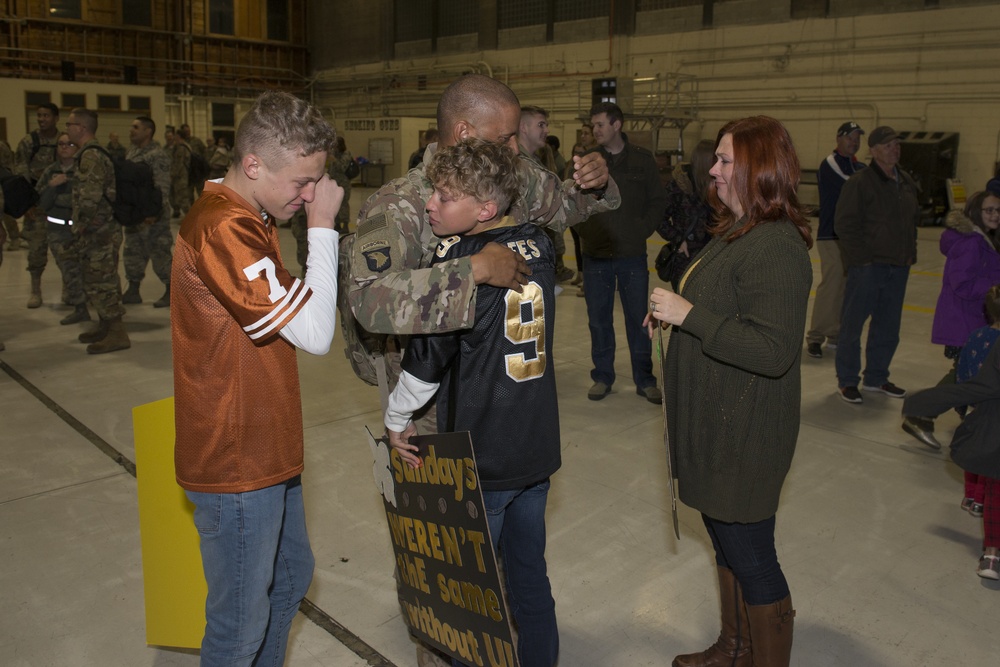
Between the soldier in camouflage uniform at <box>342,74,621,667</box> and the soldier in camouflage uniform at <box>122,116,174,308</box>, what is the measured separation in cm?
637

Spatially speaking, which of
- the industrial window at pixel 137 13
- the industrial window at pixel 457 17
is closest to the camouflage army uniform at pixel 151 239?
the industrial window at pixel 457 17

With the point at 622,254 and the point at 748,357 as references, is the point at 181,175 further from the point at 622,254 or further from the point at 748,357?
the point at 748,357

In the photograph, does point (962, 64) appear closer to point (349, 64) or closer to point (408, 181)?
point (408, 181)

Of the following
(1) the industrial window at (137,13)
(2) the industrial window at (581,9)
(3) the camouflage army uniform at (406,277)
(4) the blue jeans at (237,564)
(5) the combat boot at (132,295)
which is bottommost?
(5) the combat boot at (132,295)

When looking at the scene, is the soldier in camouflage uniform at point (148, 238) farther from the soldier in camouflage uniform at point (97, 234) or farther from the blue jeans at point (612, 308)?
the blue jeans at point (612, 308)

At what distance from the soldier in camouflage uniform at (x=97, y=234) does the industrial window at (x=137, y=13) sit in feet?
67.8

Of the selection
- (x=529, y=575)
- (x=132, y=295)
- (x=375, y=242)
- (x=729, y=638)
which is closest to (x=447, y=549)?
(x=529, y=575)

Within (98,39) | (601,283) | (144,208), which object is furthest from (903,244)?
(98,39)

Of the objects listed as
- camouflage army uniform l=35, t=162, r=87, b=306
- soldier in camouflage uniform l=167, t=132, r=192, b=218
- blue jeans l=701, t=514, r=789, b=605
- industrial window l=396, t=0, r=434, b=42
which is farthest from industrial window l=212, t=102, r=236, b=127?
blue jeans l=701, t=514, r=789, b=605

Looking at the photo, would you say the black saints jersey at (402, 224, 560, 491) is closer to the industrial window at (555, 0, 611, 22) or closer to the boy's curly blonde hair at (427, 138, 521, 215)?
the boy's curly blonde hair at (427, 138, 521, 215)

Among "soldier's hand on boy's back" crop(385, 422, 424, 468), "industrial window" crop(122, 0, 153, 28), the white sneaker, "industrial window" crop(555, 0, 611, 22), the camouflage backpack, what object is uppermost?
"industrial window" crop(122, 0, 153, 28)

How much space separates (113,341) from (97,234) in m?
0.88

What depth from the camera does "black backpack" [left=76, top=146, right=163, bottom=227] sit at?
6.58 m

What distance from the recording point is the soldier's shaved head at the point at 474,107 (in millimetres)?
2344
